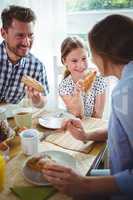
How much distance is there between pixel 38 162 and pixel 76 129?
12.2 inches

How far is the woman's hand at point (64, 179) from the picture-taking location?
938 millimetres

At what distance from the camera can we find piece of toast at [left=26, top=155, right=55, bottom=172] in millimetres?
1041

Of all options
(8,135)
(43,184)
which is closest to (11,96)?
(8,135)

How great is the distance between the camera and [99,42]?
1038 millimetres

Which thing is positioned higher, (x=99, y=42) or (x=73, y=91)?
(x=99, y=42)

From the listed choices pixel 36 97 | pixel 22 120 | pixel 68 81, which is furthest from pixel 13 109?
pixel 68 81

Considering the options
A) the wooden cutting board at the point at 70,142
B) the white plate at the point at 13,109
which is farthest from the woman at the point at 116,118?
the white plate at the point at 13,109

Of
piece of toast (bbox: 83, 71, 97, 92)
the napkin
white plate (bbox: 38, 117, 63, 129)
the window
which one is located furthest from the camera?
the window

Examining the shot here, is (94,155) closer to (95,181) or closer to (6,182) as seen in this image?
(95,181)

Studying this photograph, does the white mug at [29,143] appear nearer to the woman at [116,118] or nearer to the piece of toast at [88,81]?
the woman at [116,118]

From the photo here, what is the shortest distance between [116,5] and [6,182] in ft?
5.76

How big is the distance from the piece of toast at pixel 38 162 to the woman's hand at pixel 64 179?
64 mm

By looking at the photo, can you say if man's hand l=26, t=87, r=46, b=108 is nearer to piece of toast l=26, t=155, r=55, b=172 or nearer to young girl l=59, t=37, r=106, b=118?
young girl l=59, t=37, r=106, b=118

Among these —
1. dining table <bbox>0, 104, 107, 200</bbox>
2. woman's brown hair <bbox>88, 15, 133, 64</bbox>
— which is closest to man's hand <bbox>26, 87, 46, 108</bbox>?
dining table <bbox>0, 104, 107, 200</bbox>
